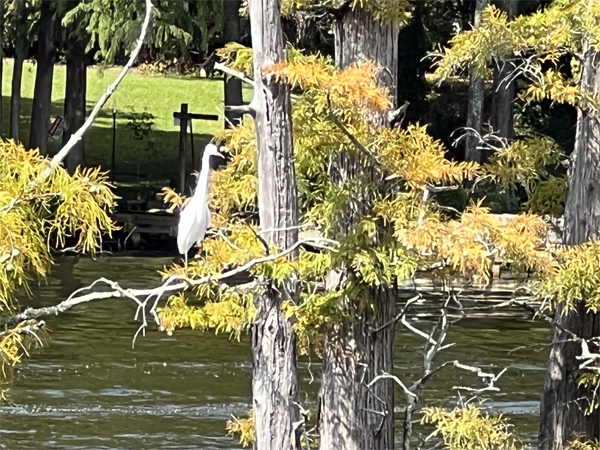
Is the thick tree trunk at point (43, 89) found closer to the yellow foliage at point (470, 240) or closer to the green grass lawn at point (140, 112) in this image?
the green grass lawn at point (140, 112)

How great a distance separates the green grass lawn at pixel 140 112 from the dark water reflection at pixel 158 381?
34.0 ft

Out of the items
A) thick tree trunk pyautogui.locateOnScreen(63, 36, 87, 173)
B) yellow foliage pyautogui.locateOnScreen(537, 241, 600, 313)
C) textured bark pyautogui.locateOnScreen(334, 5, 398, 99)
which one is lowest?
yellow foliage pyautogui.locateOnScreen(537, 241, 600, 313)

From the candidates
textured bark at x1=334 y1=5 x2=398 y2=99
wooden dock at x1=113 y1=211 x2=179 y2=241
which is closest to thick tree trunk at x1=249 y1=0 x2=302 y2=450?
textured bark at x1=334 y1=5 x2=398 y2=99

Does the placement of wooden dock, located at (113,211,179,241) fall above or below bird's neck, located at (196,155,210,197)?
below

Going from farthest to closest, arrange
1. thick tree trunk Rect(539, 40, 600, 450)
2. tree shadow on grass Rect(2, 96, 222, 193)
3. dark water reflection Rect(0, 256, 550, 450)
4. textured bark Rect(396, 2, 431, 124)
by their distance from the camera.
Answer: tree shadow on grass Rect(2, 96, 222, 193) → textured bark Rect(396, 2, 431, 124) → dark water reflection Rect(0, 256, 550, 450) → thick tree trunk Rect(539, 40, 600, 450)

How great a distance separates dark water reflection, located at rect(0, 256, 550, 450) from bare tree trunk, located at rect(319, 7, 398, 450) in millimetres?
3179

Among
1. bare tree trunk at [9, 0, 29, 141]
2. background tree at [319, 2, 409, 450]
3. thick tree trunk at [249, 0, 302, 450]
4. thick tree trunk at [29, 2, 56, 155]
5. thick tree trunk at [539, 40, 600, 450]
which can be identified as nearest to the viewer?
thick tree trunk at [249, 0, 302, 450]

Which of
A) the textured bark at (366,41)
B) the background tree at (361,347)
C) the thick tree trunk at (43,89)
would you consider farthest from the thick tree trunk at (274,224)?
the thick tree trunk at (43,89)

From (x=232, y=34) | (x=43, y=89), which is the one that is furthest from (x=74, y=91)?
(x=232, y=34)

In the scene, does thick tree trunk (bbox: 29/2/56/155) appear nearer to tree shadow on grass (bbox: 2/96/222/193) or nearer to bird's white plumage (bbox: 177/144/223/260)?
tree shadow on grass (bbox: 2/96/222/193)

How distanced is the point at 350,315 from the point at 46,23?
60.6 feet

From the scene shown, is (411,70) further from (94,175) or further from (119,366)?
(94,175)

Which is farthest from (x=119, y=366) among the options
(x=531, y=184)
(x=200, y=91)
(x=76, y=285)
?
(x=200, y=91)

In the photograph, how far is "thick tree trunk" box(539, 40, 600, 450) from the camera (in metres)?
8.49
